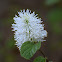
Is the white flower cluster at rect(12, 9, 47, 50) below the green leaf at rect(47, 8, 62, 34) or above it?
below

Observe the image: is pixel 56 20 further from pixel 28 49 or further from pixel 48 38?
pixel 28 49

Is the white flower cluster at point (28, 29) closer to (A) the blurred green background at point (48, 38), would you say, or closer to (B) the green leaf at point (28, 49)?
(B) the green leaf at point (28, 49)

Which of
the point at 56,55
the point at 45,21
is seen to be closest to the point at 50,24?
the point at 45,21

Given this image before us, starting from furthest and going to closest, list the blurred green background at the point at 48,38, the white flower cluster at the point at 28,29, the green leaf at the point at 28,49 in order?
the blurred green background at the point at 48,38
the white flower cluster at the point at 28,29
the green leaf at the point at 28,49

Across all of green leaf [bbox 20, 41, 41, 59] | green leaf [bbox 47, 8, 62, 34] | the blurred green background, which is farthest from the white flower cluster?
green leaf [bbox 47, 8, 62, 34]

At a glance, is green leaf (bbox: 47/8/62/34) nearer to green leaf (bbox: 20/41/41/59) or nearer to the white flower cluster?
the white flower cluster

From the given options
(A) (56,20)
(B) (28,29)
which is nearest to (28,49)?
(B) (28,29)

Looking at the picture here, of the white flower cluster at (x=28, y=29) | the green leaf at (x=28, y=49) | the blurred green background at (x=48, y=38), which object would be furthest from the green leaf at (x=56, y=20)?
the green leaf at (x=28, y=49)

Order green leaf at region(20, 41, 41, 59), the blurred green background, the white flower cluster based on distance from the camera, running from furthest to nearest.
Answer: the blurred green background < the white flower cluster < green leaf at region(20, 41, 41, 59)
